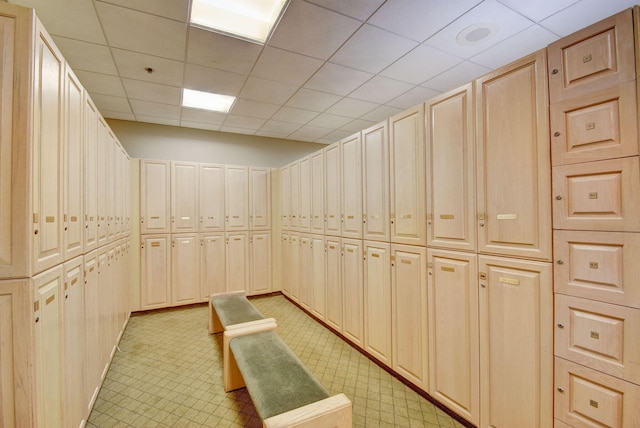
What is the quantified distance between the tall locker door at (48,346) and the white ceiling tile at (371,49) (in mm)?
2805

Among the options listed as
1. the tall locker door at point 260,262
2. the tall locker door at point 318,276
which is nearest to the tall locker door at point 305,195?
the tall locker door at point 318,276

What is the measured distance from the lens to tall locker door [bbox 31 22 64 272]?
1188mm

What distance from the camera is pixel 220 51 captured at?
2.65 meters

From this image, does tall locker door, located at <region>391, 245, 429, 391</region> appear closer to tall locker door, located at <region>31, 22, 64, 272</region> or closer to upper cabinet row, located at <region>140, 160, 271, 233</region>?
tall locker door, located at <region>31, 22, 64, 272</region>

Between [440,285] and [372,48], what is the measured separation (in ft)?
7.51

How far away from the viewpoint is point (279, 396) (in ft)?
5.20

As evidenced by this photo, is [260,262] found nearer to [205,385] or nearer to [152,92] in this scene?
[205,385]

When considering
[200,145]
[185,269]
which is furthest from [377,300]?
[200,145]

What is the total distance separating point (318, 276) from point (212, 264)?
2.06 m

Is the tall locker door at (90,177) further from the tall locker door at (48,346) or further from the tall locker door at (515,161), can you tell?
the tall locker door at (515,161)

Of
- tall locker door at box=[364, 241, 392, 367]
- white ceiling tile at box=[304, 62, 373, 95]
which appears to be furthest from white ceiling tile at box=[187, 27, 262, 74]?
tall locker door at box=[364, 241, 392, 367]

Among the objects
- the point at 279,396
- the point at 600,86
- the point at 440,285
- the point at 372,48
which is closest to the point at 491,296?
the point at 440,285

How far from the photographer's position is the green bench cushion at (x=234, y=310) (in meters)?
2.83

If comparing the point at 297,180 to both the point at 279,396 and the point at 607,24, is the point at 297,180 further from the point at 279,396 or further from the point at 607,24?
the point at 607,24
